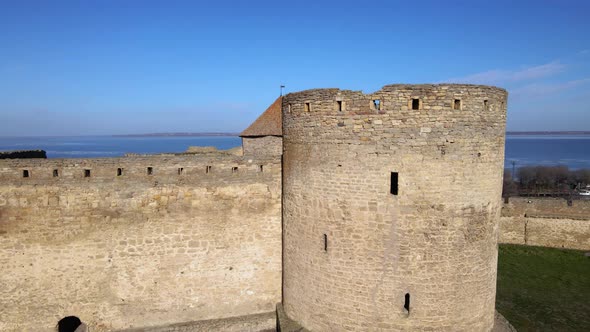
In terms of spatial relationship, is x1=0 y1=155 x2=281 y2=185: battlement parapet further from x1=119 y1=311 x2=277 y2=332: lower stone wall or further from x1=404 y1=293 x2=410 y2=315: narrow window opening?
x1=404 y1=293 x2=410 y2=315: narrow window opening

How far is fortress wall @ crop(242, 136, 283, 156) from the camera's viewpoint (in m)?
15.6

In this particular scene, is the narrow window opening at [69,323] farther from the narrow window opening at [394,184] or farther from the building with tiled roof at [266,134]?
the narrow window opening at [394,184]

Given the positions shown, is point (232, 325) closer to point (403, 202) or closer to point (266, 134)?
point (403, 202)

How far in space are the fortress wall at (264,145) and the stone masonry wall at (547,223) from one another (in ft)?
43.0

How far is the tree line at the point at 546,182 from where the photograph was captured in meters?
49.4

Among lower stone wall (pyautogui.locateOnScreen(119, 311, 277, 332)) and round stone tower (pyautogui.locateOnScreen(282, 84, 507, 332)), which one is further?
lower stone wall (pyautogui.locateOnScreen(119, 311, 277, 332))

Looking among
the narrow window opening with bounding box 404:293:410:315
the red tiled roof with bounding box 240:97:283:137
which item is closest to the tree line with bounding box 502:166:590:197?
the red tiled roof with bounding box 240:97:283:137

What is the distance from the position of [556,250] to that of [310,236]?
55.2 ft

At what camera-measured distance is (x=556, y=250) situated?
19.4m

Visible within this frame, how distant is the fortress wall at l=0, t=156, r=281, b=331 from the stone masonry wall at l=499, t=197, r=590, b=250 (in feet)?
51.1

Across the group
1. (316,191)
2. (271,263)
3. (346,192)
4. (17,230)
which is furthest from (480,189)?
(17,230)

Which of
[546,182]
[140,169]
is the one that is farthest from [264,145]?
[546,182]

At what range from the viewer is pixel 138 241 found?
9.57 metres

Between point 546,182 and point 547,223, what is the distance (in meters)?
44.0
